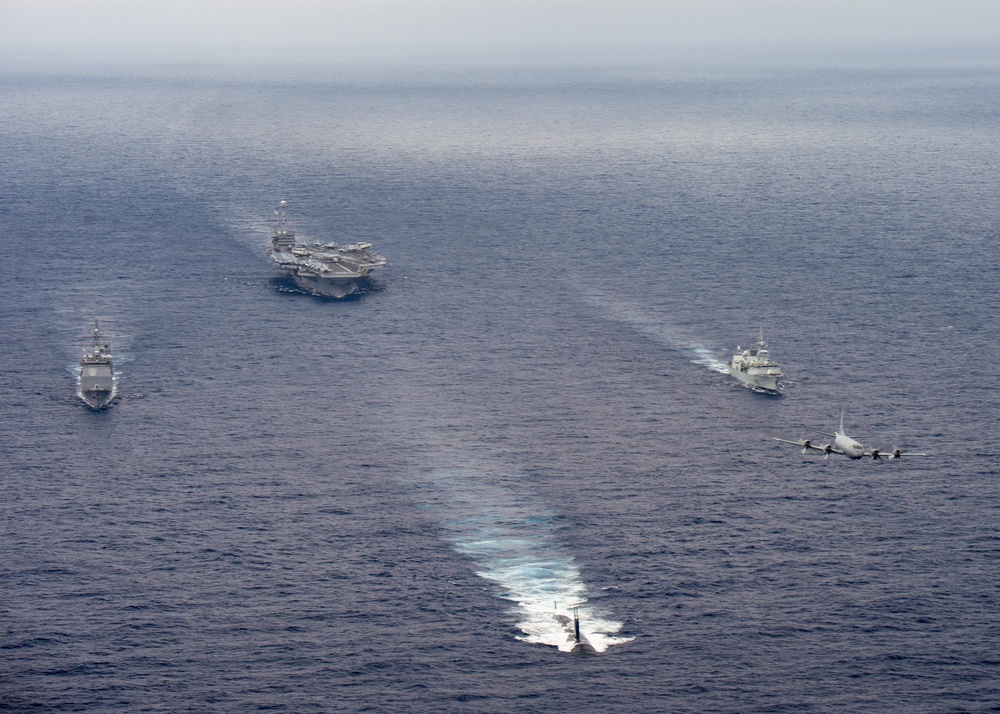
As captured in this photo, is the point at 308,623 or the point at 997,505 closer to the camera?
the point at 308,623

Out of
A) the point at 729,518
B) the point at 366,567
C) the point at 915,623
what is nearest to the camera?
the point at 915,623

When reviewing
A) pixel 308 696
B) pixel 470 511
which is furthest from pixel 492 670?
pixel 470 511

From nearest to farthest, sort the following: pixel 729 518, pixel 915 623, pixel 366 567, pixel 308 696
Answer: pixel 308 696 → pixel 915 623 → pixel 366 567 → pixel 729 518

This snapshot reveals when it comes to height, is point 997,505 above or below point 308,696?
above

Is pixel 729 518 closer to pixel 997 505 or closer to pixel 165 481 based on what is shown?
pixel 997 505

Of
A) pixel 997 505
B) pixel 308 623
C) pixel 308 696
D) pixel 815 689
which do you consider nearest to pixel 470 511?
pixel 308 623

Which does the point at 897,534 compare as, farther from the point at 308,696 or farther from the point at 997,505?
the point at 308,696
